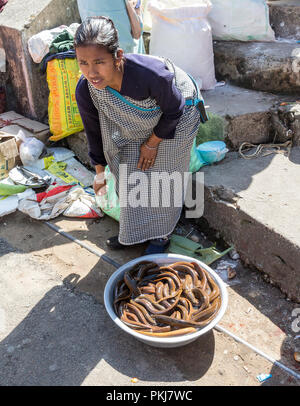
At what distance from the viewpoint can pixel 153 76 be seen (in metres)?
2.36

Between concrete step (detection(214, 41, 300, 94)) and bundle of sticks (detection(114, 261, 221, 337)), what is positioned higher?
concrete step (detection(214, 41, 300, 94))

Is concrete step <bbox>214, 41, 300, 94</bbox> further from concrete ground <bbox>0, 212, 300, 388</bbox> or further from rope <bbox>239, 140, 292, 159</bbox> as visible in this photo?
concrete ground <bbox>0, 212, 300, 388</bbox>

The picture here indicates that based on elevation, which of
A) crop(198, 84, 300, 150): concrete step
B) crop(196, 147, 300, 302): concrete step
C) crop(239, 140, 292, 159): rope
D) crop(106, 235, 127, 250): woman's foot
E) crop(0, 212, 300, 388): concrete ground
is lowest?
crop(0, 212, 300, 388): concrete ground

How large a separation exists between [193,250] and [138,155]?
820 millimetres

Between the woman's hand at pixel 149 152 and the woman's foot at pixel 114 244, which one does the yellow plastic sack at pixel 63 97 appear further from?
the woman's hand at pixel 149 152

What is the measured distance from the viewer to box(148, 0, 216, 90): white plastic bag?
12.7 ft

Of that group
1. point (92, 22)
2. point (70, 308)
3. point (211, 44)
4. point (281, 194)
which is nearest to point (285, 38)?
point (211, 44)

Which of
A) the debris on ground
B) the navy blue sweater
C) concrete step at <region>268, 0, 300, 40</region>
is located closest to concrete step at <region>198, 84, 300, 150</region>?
concrete step at <region>268, 0, 300, 40</region>

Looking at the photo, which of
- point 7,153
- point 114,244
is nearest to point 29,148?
point 7,153

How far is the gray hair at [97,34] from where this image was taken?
210 cm

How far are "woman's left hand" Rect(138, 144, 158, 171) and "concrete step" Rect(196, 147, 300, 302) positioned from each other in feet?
1.98

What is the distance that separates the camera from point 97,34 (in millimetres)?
2100

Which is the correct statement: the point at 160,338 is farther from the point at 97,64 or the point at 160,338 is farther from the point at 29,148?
the point at 29,148
